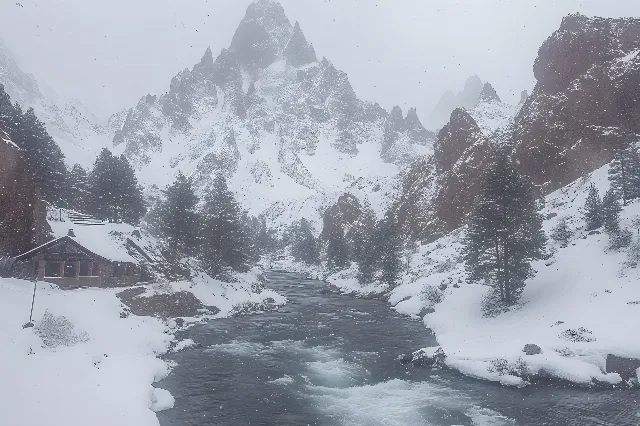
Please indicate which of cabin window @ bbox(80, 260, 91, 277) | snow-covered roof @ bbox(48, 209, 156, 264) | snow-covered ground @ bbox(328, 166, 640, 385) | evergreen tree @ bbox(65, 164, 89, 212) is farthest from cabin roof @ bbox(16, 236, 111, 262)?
snow-covered ground @ bbox(328, 166, 640, 385)

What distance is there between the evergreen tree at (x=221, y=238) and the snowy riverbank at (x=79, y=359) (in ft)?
61.3

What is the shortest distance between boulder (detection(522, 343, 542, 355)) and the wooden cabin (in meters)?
44.2

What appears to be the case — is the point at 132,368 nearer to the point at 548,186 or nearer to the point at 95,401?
the point at 95,401

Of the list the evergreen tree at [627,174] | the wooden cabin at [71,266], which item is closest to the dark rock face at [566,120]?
the evergreen tree at [627,174]

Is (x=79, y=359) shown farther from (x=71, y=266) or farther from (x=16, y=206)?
(x=71, y=266)

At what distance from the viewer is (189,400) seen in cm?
2359

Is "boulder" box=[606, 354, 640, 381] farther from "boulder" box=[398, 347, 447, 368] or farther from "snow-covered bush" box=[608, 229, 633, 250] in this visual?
"snow-covered bush" box=[608, 229, 633, 250]

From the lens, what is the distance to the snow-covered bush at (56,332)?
26750 mm

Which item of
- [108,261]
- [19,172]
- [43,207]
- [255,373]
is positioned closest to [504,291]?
[255,373]

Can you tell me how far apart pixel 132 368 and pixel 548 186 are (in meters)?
69.2

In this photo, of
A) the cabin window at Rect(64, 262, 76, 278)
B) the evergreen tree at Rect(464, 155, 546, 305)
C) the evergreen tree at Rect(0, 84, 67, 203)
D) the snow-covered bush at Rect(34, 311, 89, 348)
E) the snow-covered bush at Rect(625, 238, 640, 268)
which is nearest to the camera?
the snow-covered bush at Rect(34, 311, 89, 348)

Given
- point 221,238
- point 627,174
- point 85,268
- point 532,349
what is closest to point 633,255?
point 532,349

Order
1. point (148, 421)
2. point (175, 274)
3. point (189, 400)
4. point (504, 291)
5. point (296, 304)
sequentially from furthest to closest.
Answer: point (296, 304), point (175, 274), point (504, 291), point (189, 400), point (148, 421)

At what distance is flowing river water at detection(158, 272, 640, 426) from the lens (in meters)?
21.2
